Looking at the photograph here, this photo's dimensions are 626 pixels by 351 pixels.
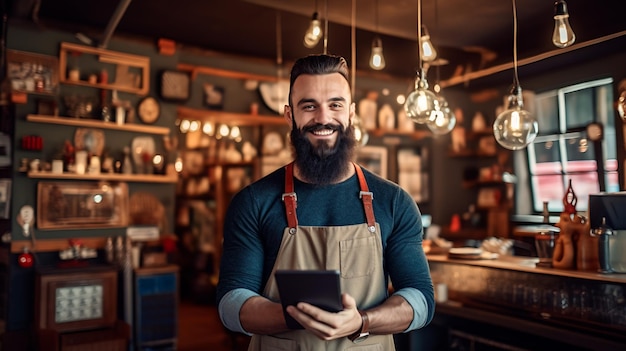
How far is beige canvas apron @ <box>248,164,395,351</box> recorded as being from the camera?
1669 millimetres

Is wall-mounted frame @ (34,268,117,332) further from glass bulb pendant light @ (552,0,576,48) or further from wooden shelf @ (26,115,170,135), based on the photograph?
glass bulb pendant light @ (552,0,576,48)

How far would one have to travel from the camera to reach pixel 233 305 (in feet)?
5.23

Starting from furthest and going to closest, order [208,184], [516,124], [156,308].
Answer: [208,184]
[156,308]
[516,124]

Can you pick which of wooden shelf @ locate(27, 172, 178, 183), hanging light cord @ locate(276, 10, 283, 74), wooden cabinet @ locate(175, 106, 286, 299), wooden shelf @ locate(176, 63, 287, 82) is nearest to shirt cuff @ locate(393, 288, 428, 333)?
hanging light cord @ locate(276, 10, 283, 74)

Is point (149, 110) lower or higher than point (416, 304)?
higher

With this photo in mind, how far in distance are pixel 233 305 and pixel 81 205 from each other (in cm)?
391

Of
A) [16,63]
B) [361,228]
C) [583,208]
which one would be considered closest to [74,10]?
[16,63]

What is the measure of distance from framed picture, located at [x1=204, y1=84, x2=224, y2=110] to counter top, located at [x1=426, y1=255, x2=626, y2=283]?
313 centimetres

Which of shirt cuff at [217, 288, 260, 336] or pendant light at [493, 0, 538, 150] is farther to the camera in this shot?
pendant light at [493, 0, 538, 150]

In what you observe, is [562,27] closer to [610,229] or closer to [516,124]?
[516,124]

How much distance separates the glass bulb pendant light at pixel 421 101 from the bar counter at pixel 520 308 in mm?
1102

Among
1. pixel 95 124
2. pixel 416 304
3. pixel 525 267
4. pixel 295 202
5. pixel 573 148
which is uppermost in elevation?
pixel 95 124

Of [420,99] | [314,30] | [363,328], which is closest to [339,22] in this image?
[314,30]

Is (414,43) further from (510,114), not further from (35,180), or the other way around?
(35,180)
